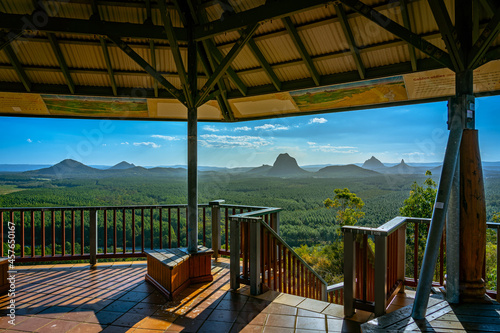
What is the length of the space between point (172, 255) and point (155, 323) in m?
1.24

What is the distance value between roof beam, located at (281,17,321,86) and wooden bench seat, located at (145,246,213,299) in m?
3.59

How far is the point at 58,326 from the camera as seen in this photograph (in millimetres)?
3178

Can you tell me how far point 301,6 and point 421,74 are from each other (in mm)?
2452

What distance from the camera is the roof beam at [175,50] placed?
151 inches

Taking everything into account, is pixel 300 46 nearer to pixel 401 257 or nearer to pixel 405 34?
pixel 405 34

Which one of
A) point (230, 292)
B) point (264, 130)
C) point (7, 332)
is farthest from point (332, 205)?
point (264, 130)

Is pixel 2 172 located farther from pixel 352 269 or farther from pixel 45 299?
pixel 352 269

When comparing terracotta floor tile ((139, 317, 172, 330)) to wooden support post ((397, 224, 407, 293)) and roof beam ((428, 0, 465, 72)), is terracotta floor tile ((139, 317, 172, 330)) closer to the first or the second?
wooden support post ((397, 224, 407, 293))

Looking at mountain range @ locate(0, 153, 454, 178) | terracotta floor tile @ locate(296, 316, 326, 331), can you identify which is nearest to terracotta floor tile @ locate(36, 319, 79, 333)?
terracotta floor tile @ locate(296, 316, 326, 331)

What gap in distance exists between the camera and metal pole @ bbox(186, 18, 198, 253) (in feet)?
15.1

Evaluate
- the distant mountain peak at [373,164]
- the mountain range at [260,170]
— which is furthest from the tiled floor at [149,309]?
the distant mountain peak at [373,164]

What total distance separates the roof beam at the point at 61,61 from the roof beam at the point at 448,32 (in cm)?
587

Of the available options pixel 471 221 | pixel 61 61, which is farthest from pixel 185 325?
pixel 61 61

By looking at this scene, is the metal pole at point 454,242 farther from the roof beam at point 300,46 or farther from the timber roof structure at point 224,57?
the roof beam at point 300,46
